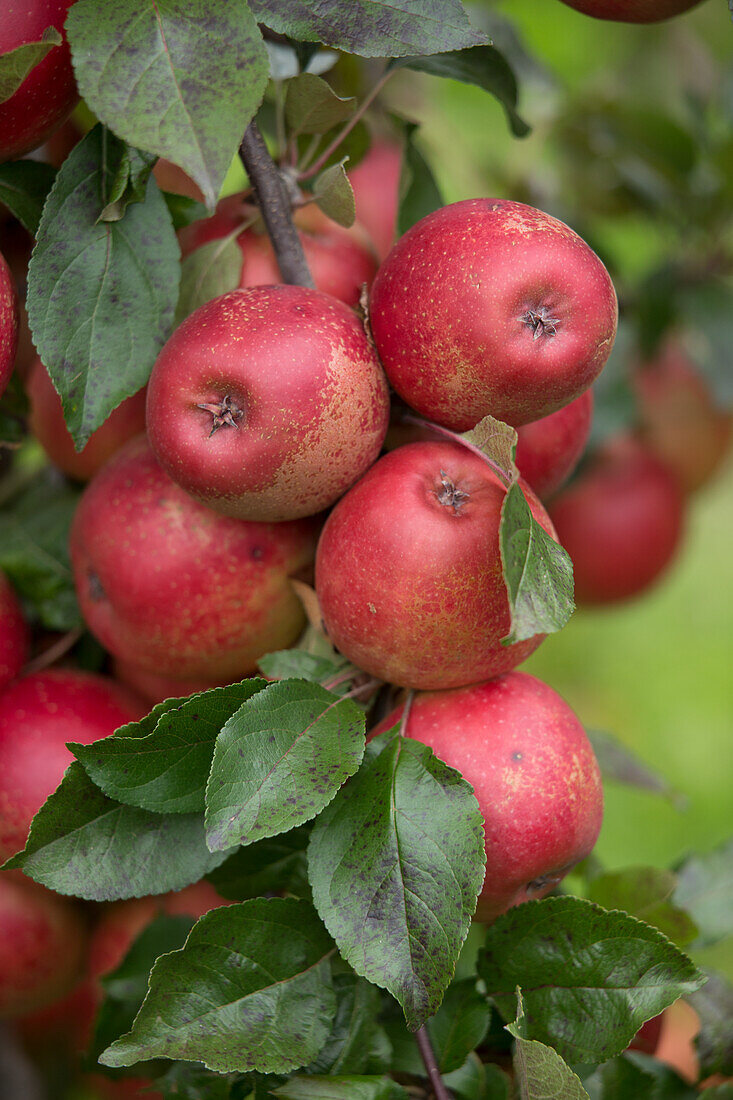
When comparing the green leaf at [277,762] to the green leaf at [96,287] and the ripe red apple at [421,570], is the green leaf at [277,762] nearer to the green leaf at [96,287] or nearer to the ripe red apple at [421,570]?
the ripe red apple at [421,570]

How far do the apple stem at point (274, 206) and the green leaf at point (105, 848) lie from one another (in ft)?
1.45

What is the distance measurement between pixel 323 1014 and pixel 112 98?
688 millimetres

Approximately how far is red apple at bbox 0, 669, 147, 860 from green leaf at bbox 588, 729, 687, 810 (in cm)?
55

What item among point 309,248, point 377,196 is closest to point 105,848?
point 309,248

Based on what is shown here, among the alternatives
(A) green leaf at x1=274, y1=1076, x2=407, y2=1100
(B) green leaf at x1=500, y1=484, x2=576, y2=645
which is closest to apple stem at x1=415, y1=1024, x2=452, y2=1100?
(A) green leaf at x1=274, y1=1076, x2=407, y2=1100

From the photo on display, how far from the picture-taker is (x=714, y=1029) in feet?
3.28

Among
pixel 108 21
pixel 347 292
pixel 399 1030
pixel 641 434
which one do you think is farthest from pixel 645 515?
pixel 108 21

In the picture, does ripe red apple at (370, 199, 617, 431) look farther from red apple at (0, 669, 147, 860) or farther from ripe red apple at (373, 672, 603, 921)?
red apple at (0, 669, 147, 860)

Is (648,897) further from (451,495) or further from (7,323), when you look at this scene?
(7,323)

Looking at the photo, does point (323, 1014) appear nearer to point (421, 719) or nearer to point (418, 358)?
point (421, 719)

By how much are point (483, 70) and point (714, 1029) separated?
0.94 metres

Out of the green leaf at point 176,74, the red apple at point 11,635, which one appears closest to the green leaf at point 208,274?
the green leaf at point 176,74

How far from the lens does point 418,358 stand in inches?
30.1

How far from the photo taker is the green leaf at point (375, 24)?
74 centimetres
